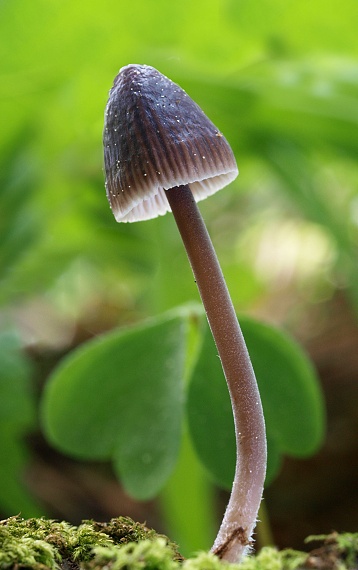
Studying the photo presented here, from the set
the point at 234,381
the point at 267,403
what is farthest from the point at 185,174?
the point at 267,403

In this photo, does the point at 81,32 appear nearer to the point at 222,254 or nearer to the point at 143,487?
the point at 143,487

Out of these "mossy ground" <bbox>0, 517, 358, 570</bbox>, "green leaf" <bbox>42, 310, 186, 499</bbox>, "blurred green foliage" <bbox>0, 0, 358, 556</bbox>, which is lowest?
"mossy ground" <bbox>0, 517, 358, 570</bbox>

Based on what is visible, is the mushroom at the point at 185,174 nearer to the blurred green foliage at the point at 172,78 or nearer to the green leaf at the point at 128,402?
the green leaf at the point at 128,402

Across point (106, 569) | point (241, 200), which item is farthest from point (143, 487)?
point (241, 200)

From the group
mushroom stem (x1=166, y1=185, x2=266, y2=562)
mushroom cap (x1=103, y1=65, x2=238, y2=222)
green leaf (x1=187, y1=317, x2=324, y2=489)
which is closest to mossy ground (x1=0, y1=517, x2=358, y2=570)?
mushroom stem (x1=166, y1=185, x2=266, y2=562)

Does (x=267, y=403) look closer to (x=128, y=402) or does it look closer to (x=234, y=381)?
(x=128, y=402)

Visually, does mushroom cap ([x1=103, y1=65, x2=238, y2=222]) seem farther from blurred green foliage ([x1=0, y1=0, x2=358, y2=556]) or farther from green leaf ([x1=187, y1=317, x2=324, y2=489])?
blurred green foliage ([x1=0, y1=0, x2=358, y2=556])
